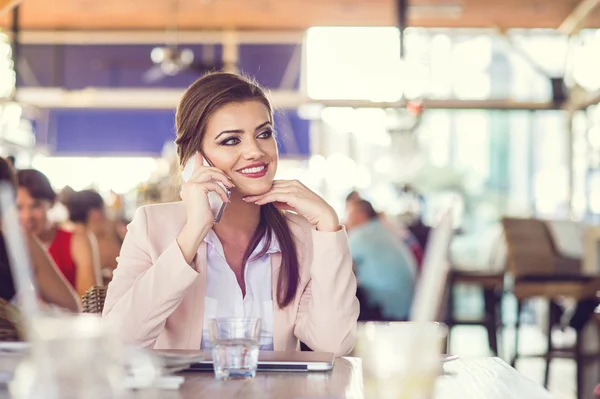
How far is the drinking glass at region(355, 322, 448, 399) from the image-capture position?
2.97 ft

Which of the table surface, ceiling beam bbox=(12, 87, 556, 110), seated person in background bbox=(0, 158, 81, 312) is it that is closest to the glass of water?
the table surface

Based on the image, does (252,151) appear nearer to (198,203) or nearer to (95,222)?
(198,203)

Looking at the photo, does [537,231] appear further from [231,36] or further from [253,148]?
[231,36]

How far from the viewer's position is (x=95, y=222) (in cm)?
502

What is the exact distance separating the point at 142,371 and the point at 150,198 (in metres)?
5.39

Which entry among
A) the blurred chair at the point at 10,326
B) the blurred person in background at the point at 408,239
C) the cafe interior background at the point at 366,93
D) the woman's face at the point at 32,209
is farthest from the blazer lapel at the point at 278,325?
A: the cafe interior background at the point at 366,93

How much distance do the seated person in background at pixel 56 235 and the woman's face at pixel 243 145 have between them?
66.6 inches

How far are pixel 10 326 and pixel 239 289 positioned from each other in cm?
62

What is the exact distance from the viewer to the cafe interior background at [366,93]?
1105cm

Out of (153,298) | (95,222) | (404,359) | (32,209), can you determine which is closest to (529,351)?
(95,222)

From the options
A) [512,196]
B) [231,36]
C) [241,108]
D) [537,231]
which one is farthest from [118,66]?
[241,108]

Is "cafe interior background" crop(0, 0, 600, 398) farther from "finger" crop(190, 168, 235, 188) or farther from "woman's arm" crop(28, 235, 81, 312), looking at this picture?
"finger" crop(190, 168, 235, 188)

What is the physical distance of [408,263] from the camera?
17.8 ft

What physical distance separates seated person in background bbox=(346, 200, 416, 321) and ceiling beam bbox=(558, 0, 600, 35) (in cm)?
612
